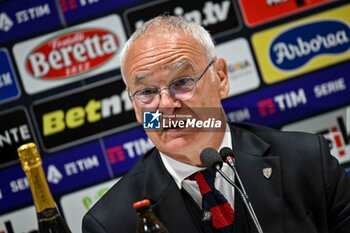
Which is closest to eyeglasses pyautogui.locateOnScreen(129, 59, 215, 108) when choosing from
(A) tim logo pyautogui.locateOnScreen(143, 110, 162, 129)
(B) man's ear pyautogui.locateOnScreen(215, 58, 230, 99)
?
(A) tim logo pyautogui.locateOnScreen(143, 110, 162, 129)

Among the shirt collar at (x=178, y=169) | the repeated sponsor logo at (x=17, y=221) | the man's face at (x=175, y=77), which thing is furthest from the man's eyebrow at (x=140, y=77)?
the repeated sponsor logo at (x=17, y=221)

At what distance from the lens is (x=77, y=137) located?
3.42m

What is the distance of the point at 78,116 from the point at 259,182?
1.72 metres

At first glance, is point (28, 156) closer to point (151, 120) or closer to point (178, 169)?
point (151, 120)

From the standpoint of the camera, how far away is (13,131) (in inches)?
134

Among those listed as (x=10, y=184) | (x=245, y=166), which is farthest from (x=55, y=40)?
(x=245, y=166)

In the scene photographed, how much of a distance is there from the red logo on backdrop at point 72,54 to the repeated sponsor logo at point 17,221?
84cm

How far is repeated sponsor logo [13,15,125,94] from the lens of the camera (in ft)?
11.2

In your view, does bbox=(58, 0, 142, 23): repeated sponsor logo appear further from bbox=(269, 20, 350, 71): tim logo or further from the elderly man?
the elderly man

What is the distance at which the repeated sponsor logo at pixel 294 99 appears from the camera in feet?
11.4

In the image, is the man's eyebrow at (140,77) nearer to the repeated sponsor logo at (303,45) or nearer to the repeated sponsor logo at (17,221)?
the repeated sponsor logo at (303,45)

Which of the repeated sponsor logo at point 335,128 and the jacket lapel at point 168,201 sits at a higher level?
the jacket lapel at point 168,201

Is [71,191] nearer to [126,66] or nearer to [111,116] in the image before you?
[111,116]

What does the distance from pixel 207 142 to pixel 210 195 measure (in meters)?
0.20
